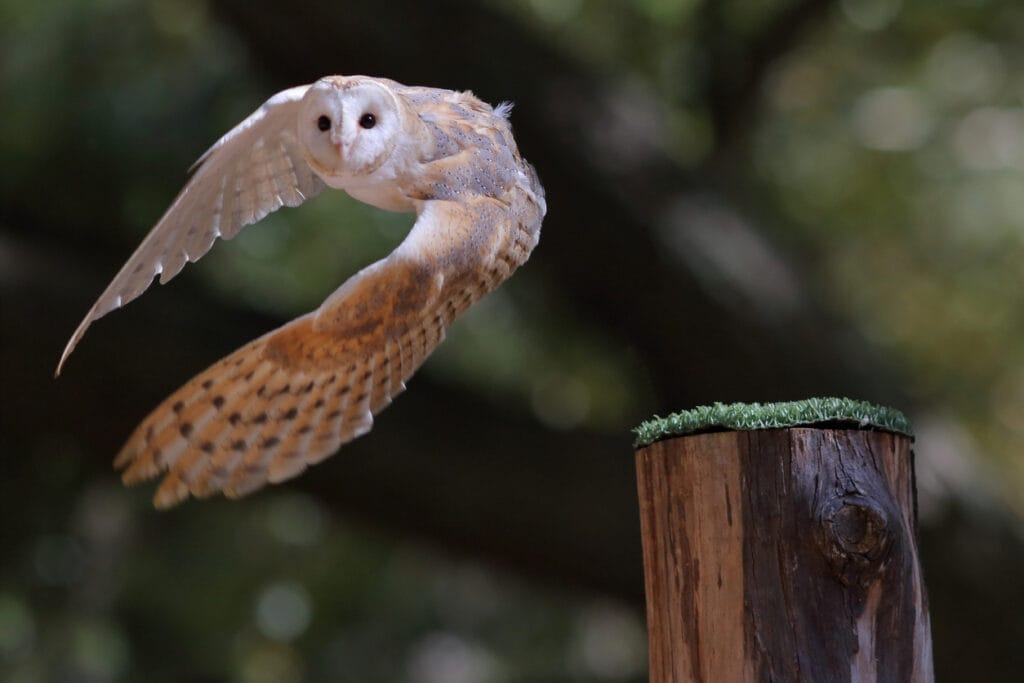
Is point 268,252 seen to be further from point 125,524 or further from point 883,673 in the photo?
point 883,673

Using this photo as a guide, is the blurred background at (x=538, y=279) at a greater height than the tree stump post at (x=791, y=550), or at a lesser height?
greater

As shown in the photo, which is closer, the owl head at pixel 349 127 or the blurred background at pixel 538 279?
the owl head at pixel 349 127

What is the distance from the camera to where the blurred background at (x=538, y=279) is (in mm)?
3553

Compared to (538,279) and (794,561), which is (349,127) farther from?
(538,279)

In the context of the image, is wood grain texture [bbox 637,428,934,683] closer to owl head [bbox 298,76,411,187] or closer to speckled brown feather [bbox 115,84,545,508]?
speckled brown feather [bbox 115,84,545,508]

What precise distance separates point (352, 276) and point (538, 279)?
10.4 feet

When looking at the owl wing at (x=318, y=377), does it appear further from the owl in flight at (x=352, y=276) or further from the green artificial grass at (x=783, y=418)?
the green artificial grass at (x=783, y=418)

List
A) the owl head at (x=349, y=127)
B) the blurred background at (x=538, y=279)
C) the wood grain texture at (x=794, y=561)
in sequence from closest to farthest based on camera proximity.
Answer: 1. the owl head at (x=349, y=127)
2. the wood grain texture at (x=794, y=561)
3. the blurred background at (x=538, y=279)

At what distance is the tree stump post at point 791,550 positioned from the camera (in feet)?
4.45

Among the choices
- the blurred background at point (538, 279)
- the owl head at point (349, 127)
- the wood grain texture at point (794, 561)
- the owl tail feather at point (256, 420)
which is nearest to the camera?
the owl head at point (349, 127)

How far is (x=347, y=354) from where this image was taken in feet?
3.65

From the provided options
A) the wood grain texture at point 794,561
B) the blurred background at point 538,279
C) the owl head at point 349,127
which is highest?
the blurred background at point 538,279

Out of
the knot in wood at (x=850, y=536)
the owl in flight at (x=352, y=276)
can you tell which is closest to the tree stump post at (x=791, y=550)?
the knot in wood at (x=850, y=536)

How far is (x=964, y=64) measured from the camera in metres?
4.84
